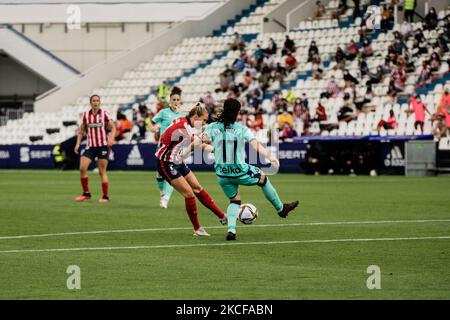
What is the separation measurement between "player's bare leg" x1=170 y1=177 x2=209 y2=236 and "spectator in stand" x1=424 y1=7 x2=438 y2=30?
28.5 metres

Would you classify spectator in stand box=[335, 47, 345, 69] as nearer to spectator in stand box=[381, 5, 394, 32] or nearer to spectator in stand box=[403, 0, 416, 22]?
spectator in stand box=[381, 5, 394, 32]

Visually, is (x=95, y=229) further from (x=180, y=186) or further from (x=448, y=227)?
(x=448, y=227)

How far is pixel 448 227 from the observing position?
16516 mm

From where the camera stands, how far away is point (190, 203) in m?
15.7

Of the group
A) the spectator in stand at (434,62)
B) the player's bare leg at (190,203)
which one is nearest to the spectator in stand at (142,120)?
the spectator in stand at (434,62)

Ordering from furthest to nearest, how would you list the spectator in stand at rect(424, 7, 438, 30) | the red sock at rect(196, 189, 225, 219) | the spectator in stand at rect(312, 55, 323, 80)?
the spectator in stand at rect(312, 55, 323, 80)
the spectator in stand at rect(424, 7, 438, 30)
the red sock at rect(196, 189, 225, 219)

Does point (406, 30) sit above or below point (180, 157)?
above

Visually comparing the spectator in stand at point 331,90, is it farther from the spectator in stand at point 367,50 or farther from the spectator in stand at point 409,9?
the spectator in stand at point 409,9

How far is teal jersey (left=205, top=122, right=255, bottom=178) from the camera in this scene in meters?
14.9

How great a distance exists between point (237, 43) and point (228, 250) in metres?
37.1

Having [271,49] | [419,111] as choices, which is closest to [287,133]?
[419,111]

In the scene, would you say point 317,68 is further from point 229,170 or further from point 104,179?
point 229,170

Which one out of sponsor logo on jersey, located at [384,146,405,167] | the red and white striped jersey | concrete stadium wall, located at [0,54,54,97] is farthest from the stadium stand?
the red and white striped jersey

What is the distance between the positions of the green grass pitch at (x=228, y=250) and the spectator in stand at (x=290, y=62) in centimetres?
2184
